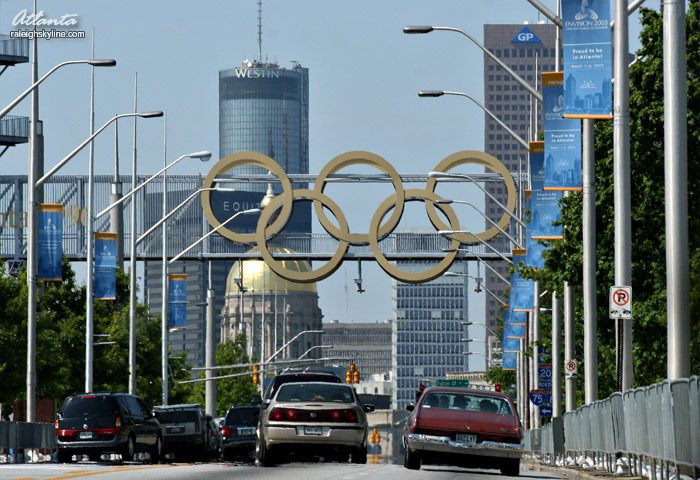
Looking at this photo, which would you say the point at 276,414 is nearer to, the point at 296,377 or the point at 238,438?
the point at 296,377

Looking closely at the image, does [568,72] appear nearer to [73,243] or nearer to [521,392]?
[521,392]

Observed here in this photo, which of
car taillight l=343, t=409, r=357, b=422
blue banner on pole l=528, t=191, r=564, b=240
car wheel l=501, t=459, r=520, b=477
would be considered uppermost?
blue banner on pole l=528, t=191, r=564, b=240

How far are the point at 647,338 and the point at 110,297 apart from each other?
59.8ft

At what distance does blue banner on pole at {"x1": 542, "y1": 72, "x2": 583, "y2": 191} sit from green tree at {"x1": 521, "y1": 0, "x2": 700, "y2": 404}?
4.50 meters

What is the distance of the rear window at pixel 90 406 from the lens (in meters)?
35.3

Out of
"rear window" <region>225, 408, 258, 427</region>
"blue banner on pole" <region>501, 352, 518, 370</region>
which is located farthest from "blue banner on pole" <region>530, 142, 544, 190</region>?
"blue banner on pole" <region>501, 352, 518, 370</region>

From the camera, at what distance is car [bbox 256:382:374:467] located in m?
29.2

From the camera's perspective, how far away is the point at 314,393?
98.4ft

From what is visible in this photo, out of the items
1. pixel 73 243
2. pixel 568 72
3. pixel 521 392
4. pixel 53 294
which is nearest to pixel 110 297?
pixel 53 294

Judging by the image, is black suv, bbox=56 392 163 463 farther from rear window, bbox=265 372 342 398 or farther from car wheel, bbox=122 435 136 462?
rear window, bbox=265 372 342 398

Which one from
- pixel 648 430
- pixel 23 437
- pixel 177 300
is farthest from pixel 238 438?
pixel 648 430

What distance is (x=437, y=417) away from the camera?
28859 mm

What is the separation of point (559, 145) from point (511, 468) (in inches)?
299

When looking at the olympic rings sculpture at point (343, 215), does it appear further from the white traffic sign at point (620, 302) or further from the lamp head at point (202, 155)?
the white traffic sign at point (620, 302)
